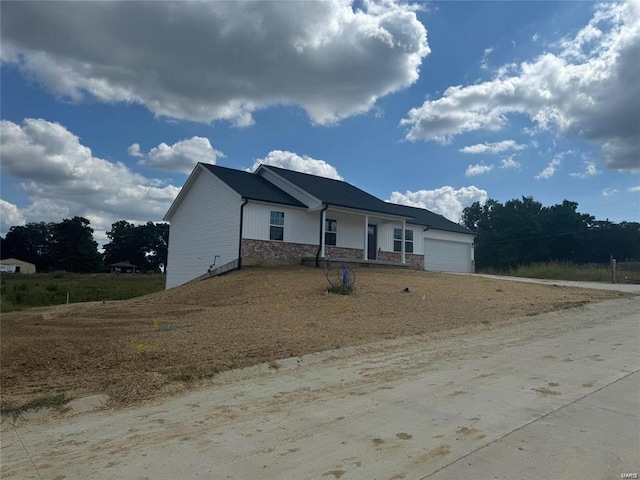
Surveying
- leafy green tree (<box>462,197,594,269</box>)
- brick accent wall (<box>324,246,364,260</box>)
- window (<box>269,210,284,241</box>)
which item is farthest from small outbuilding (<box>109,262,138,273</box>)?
window (<box>269,210,284,241</box>)

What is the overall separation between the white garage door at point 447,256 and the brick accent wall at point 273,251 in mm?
9587

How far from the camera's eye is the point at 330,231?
22531 mm

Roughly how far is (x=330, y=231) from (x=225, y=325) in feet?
44.6

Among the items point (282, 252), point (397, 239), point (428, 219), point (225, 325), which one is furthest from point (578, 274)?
point (225, 325)

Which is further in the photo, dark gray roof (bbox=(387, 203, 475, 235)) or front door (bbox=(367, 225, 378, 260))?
dark gray roof (bbox=(387, 203, 475, 235))

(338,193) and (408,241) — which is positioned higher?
(338,193)

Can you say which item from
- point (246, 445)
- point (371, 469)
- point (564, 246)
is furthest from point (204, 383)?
point (564, 246)

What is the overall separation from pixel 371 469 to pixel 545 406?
2228 millimetres

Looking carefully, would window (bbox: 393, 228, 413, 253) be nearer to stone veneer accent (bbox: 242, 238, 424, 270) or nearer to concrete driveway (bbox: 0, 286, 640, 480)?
stone veneer accent (bbox: 242, 238, 424, 270)

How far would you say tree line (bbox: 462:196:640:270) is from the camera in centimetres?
5156

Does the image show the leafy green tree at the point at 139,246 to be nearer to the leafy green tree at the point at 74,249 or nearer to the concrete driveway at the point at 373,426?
the leafy green tree at the point at 74,249

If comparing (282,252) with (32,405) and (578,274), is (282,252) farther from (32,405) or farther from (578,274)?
(32,405)

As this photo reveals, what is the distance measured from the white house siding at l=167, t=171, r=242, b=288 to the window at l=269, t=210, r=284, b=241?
1565 mm

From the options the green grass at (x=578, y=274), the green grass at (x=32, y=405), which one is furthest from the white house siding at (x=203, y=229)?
the green grass at (x=578, y=274)
